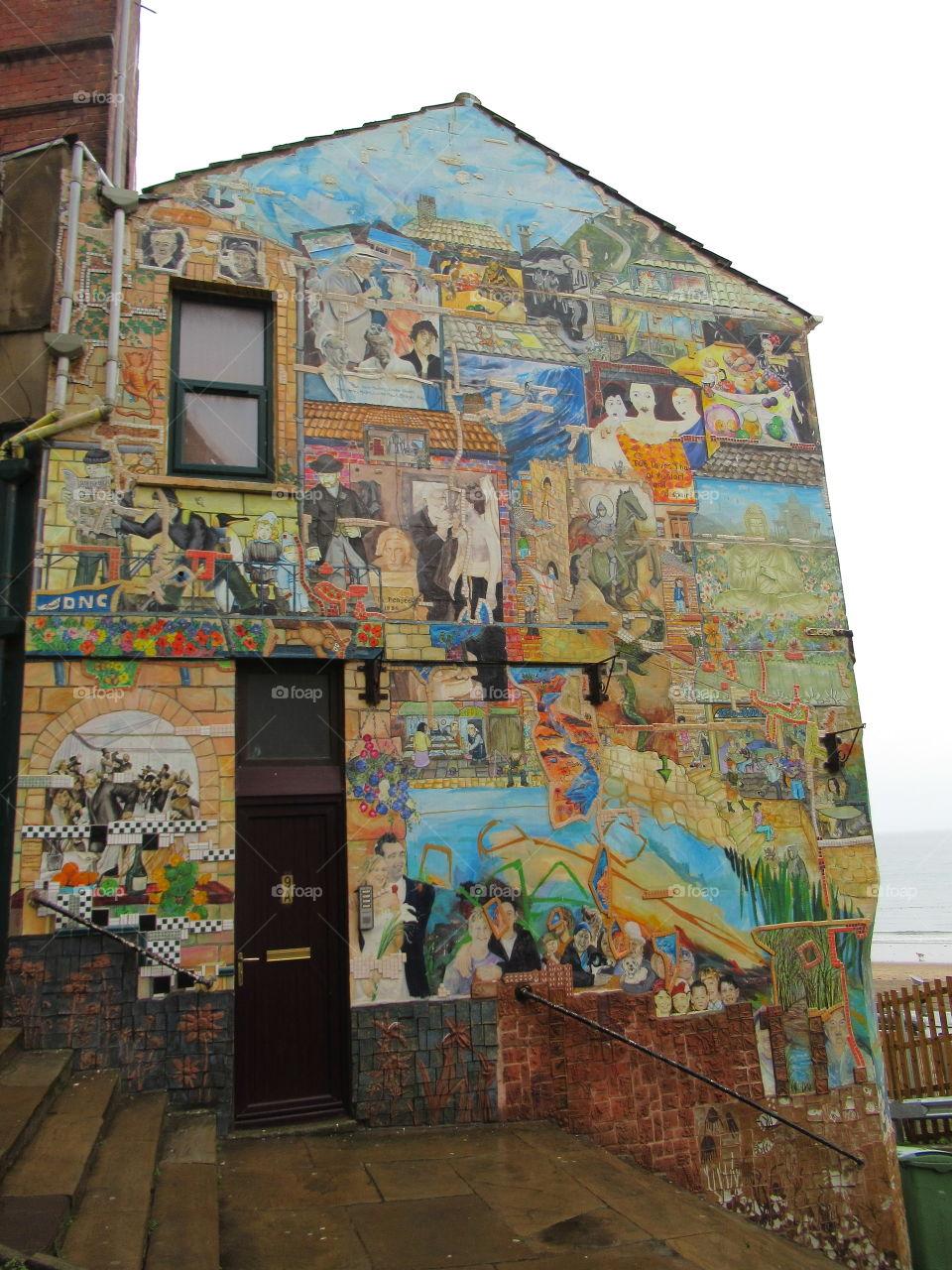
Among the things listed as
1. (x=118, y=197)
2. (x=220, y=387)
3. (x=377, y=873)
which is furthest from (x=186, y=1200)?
(x=118, y=197)

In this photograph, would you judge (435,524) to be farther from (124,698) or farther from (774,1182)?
(774,1182)

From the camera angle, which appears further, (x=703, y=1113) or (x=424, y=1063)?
(x=703, y=1113)

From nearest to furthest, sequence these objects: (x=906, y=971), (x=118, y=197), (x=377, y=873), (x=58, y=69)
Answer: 1. (x=377, y=873)
2. (x=118, y=197)
3. (x=58, y=69)
4. (x=906, y=971)

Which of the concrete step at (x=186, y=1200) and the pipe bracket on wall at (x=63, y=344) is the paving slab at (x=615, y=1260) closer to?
the concrete step at (x=186, y=1200)

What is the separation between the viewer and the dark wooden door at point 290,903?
7.80 m

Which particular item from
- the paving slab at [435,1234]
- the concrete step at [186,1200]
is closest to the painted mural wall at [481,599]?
the concrete step at [186,1200]

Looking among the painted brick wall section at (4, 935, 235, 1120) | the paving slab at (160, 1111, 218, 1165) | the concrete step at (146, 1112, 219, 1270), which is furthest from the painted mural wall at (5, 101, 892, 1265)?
the concrete step at (146, 1112, 219, 1270)

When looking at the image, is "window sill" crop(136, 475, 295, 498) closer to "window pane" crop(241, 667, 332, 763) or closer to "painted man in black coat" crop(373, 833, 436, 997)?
"window pane" crop(241, 667, 332, 763)

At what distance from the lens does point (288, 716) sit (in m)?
8.48

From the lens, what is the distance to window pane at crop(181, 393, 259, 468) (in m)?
8.75

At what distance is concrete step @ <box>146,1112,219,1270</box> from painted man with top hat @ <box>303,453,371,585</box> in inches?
178

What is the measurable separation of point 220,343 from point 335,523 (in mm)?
2120

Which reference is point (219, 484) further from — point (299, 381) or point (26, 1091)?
point (26, 1091)

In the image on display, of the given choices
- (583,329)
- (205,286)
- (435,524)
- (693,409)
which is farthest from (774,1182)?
(205,286)
